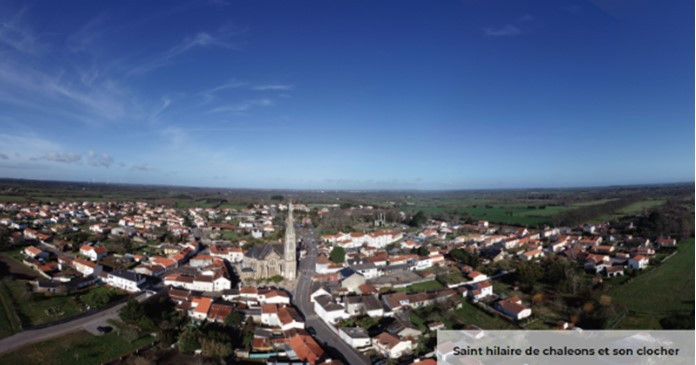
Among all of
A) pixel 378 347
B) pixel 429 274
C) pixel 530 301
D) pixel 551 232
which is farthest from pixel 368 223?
pixel 378 347

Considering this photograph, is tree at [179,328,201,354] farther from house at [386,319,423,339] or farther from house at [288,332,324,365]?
house at [386,319,423,339]

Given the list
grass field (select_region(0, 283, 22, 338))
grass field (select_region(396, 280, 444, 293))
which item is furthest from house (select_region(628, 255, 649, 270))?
grass field (select_region(0, 283, 22, 338))

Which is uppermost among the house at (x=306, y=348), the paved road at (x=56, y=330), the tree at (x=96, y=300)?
the tree at (x=96, y=300)

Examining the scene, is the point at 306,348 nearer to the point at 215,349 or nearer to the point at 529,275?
the point at 215,349

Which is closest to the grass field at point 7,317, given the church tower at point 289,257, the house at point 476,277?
the church tower at point 289,257

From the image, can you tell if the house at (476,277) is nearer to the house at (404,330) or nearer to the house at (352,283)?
the house at (352,283)

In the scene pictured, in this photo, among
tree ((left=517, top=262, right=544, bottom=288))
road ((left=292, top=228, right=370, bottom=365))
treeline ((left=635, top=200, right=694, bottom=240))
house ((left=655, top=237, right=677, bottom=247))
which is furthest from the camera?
treeline ((left=635, top=200, right=694, bottom=240))

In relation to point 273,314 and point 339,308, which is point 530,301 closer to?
point 339,308
